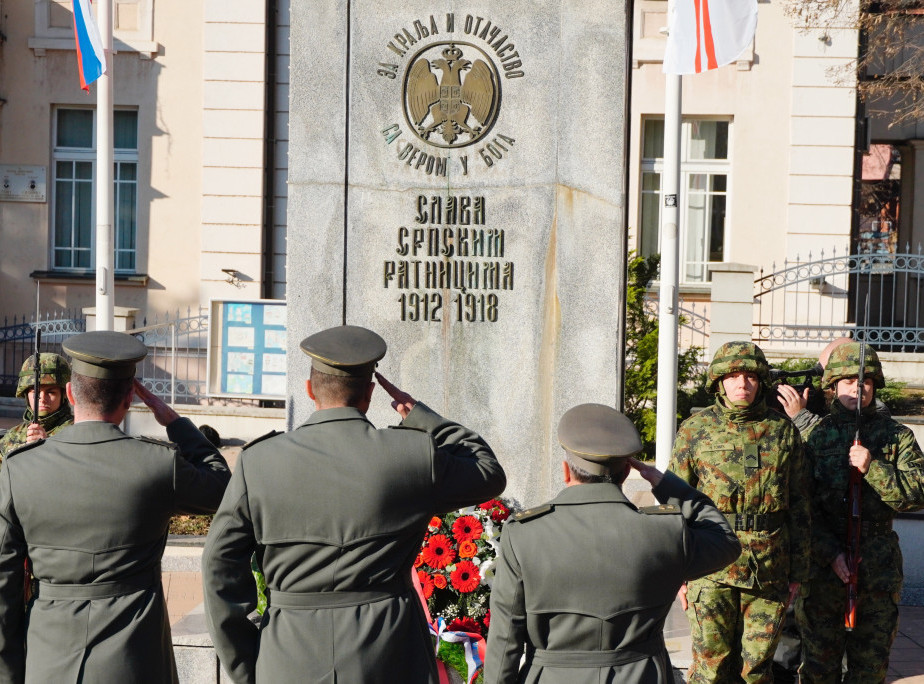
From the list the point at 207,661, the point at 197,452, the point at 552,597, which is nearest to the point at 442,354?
the point at 207,661

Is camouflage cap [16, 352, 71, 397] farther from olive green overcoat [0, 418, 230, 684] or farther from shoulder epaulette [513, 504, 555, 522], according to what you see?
shoulder epaulette [513, 504, 555, 522]

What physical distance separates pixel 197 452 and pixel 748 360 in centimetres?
245

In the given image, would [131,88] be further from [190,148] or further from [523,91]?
[523,91]

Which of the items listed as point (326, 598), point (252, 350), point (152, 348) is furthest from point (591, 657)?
point (152, 348)

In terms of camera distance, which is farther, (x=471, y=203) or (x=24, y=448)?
(x=471, y=203)

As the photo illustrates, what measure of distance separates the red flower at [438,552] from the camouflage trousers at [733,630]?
44.0 inches

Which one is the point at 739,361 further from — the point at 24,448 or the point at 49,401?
the point at 49,401

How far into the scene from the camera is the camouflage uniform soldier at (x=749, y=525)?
482 cm

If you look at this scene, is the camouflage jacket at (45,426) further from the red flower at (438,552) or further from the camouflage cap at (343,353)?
the camouflage cap at (343,353)

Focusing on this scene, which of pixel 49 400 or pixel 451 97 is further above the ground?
pixel 451 97

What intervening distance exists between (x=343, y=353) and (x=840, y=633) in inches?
119

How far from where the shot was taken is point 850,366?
16.7ft

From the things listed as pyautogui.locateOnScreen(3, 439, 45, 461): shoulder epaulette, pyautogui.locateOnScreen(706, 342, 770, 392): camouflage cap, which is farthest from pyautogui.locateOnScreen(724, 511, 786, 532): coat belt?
pyautogui.locateOnScreen(3, 439, 45, 461): shoulder epaulette

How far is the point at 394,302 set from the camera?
604 cm
